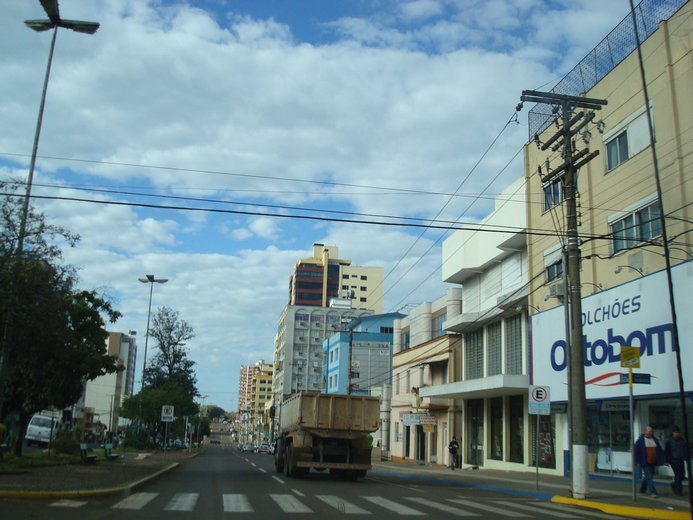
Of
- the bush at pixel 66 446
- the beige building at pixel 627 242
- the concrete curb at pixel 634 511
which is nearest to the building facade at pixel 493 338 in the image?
the beige building at pixel 627 242

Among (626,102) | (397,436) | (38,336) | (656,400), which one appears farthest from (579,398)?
(397,436)

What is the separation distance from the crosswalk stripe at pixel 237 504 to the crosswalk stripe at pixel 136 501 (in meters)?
1.58

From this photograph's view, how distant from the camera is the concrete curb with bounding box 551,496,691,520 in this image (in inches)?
528

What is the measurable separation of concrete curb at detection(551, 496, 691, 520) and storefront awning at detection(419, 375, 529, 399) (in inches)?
491

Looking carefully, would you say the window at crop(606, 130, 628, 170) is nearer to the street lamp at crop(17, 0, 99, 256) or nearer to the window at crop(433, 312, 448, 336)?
the street lamp at crop(17, 0, 99, 256)

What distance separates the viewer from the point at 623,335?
2111 cm

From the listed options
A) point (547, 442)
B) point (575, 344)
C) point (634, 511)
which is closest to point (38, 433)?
point (547, 442)

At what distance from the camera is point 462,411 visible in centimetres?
3834

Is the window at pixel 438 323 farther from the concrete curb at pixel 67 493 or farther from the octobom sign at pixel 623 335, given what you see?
the concrete curb at pixel 67 493

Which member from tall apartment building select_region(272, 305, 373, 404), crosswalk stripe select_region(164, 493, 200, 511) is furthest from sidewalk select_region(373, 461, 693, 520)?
tall apartment building select_region(272, 305, 373, 404)

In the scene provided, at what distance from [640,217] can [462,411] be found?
773 inches

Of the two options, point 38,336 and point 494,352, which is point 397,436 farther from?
point 38,336

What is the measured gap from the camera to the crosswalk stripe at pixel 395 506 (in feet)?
41.8

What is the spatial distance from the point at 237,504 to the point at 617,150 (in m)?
17.5
